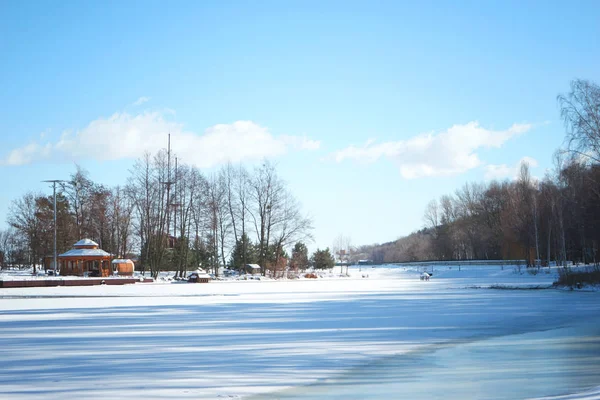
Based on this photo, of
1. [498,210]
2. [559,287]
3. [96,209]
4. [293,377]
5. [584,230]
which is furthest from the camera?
[498,210]

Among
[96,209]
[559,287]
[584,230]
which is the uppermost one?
[96,209]

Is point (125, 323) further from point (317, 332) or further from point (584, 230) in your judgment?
point (584, 230)

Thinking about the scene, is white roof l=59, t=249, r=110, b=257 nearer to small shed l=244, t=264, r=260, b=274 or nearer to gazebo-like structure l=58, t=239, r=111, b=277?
gazebo-like structure l=58, t=239, r=111, b=277

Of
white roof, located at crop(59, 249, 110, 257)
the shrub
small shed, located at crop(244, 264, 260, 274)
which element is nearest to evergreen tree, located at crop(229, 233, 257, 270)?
small shed, located at crop(244, 264, 260, 274)

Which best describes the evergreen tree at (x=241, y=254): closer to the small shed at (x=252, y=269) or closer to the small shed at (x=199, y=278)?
the small shed at (x=252, y=269)

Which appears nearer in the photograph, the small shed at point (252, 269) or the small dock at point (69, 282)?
the small dock at point (69, 282)

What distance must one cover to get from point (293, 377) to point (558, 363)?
476cm

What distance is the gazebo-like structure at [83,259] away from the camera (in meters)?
52.0

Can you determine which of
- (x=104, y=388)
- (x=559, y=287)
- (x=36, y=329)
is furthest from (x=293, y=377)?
(x=559, y=287)

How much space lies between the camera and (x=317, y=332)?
13.8 metres

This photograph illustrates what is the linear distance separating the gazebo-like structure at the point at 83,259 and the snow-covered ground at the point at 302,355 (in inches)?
1360

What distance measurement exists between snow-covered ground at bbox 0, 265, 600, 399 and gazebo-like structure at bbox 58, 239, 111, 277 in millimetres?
34543

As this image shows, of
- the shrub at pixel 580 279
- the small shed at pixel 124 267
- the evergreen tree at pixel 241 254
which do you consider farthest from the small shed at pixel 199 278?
the shrub at pixel 580 279

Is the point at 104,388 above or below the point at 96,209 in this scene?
below
